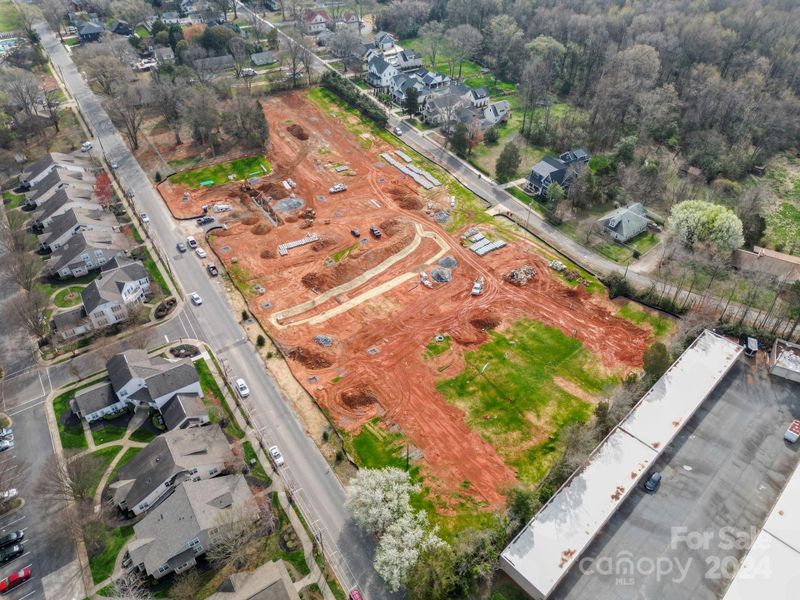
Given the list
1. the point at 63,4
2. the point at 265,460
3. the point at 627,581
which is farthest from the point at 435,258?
the point at 63,4

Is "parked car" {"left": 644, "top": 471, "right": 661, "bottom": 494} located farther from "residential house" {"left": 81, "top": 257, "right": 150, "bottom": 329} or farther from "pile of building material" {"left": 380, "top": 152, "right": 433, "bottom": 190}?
"residential house" {"left": 81, "top": 257, "right": 150, "bottom": 329}

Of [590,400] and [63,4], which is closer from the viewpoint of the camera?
[590,400]

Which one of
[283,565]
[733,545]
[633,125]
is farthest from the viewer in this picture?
[633,125]

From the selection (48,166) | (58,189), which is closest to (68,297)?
(58,189)

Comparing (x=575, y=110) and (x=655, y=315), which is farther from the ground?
(x=575, y=110)

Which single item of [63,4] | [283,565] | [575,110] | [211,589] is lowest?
[211,589]

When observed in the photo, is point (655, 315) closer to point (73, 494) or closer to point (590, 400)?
point (590, 400)
